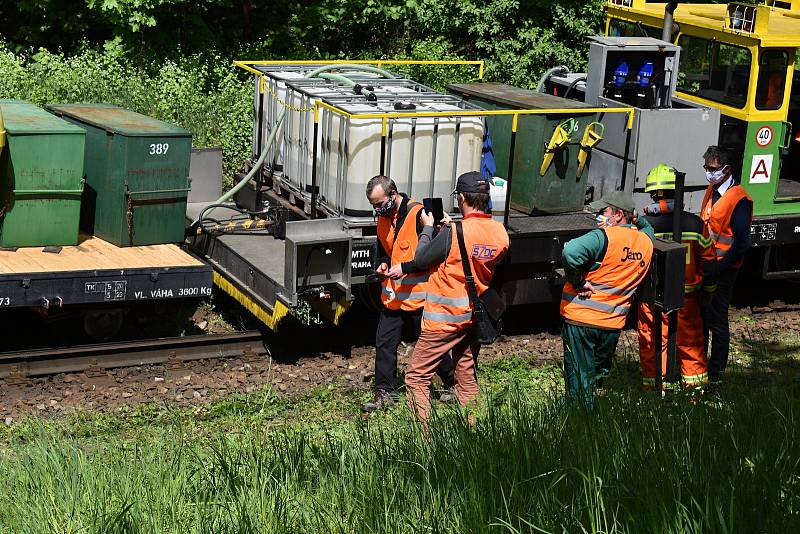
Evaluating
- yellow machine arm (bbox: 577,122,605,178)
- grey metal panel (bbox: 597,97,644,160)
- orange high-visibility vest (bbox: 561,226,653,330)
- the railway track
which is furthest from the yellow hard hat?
the railway track

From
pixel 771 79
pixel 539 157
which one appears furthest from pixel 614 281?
pixel 771 79

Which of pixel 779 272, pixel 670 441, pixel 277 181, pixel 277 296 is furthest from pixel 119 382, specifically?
pixel 779 272

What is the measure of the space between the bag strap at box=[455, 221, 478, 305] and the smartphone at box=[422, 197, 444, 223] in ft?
1.35

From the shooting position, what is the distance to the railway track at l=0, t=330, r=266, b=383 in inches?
352

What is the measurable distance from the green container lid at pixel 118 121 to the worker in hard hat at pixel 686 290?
3.92 m

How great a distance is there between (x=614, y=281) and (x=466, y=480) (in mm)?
2631

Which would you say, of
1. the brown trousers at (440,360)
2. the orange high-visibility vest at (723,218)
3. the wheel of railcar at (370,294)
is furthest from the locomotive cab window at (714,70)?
the brown trousers at (440,360)

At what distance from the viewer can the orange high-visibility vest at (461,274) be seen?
717 cm

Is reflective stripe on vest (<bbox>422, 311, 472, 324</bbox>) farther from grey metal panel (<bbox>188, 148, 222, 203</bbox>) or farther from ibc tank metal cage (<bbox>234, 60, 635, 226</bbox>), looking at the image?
grey metal panel (<bbox>188, 148, 222, 203</bbox>)

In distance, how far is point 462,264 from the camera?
23.7 ft

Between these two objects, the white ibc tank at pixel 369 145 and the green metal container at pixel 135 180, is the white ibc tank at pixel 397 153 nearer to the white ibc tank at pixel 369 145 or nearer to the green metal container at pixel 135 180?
the white ibc tank at pixel 369 145

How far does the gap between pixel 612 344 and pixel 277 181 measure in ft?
15.4

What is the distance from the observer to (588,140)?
33.0 ft

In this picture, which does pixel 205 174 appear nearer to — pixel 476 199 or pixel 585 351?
pixel 476 199
